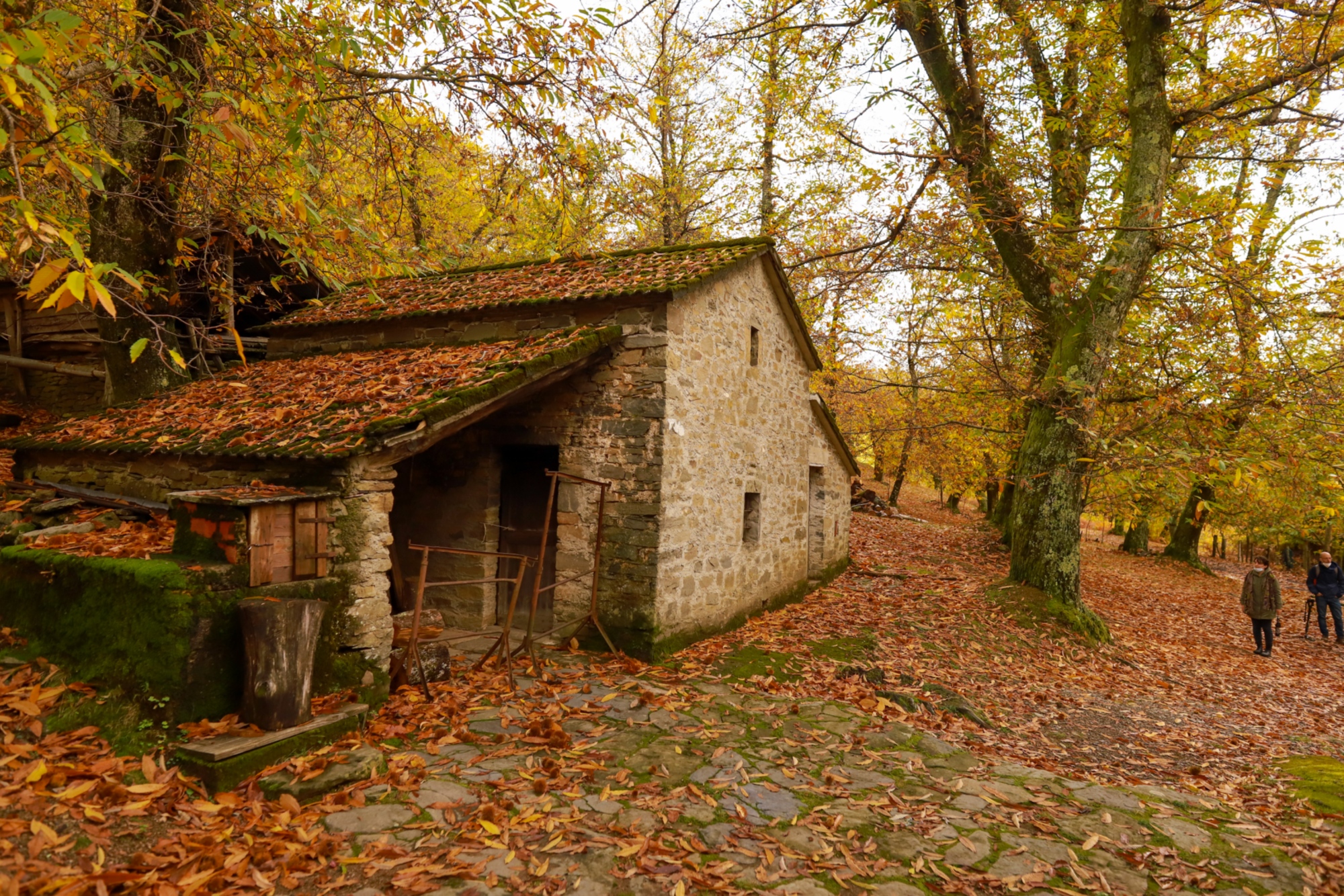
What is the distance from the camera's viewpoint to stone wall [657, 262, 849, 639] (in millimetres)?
7227

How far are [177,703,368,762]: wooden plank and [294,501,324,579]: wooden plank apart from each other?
101 cm

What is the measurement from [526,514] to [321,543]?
3639 millimetres

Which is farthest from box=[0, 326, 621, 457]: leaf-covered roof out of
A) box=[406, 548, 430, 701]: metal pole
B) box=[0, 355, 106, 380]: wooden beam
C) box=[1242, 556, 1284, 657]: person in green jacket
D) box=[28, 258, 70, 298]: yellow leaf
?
box=[1242, 556, 1284, 657]: person in green jacket

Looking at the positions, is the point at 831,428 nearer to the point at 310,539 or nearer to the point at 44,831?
the point at 310,539

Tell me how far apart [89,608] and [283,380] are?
3650 mm

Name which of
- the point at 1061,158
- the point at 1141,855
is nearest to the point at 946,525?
the point at 1061,158

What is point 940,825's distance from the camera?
4.16 m

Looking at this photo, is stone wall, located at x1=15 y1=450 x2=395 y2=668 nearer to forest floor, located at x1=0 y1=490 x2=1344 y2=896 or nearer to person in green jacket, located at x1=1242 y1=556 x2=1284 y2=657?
forest floor, located at x1=0 y1=490 x2=1344 y2=896

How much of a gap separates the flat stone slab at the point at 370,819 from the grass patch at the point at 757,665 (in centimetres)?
365

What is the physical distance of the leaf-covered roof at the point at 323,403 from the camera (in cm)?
530

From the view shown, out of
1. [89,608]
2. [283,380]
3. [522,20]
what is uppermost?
[522,20]

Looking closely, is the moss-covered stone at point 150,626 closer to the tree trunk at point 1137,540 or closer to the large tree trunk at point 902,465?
the large tree trunk at point 902,465

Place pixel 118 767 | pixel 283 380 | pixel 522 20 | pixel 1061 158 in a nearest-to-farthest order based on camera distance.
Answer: pixel 118 767 → pixel 522 20 → pixel 283 380 → pixel 1061 158

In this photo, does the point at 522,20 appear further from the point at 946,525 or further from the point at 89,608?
the point at 946,525
